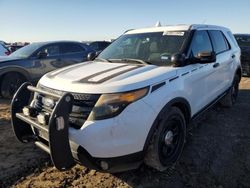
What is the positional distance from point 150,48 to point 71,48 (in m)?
5.74

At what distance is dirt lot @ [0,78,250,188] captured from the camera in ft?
11.4

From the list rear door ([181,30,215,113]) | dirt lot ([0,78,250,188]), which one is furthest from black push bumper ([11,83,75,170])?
rear door ([181,30,215,113])

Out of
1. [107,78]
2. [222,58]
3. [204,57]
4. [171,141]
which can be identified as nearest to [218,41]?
[222,58]

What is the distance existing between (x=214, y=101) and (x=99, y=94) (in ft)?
9.30

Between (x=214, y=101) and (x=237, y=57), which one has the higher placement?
(x=237, y=57)

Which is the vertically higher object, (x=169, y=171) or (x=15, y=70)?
(x=15, y=70)

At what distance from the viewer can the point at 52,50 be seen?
30.0ft

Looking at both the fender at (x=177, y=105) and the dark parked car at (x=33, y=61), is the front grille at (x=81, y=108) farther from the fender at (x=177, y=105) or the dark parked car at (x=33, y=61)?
the dark parked car at (x=33, y=61)

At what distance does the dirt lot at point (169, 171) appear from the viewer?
349 centimetres

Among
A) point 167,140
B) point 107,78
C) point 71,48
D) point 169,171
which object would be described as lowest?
point 169,171

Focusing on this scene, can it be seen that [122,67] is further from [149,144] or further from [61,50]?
[61,50]

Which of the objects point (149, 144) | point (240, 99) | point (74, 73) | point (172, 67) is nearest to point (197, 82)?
point (172, 67)

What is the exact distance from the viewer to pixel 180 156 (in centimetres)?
411

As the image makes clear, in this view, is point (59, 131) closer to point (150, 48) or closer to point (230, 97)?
point (150, 48)
